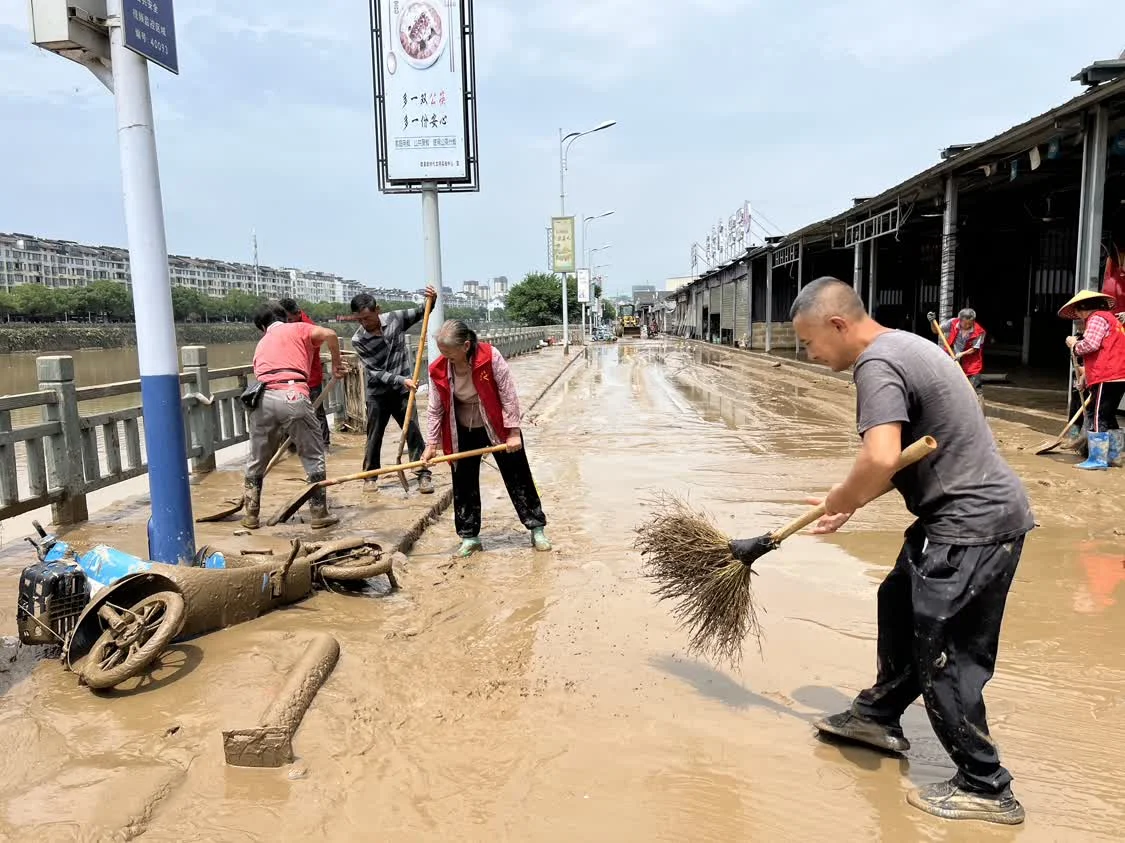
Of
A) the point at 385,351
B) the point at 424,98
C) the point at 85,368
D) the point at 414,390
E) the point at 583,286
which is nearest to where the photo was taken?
the point at 414,390

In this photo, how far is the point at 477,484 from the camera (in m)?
5.20

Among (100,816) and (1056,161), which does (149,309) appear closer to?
(100,816)

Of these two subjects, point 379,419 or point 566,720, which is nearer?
point 566,720

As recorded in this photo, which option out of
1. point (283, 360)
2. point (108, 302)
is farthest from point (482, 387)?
point (108, 302)

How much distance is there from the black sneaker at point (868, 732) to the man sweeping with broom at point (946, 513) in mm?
255

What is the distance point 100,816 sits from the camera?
90.5 inches

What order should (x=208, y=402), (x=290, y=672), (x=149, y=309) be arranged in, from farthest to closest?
1. (x=208, y=402)
2. (x=149, y=309)
3. (x=290, y=672)

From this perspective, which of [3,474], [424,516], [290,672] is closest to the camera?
[290,672]

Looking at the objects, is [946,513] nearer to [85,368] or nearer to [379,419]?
[379,419]

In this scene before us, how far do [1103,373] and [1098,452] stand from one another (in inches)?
29.0

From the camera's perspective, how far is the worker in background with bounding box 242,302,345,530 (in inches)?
216

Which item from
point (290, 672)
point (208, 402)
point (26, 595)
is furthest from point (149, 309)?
point (208, 402)

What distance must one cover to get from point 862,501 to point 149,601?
2.75 m

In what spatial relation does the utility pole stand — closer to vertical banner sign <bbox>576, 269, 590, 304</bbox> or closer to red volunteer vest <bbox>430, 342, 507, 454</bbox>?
red volunteer vest <bbox>430, 342, 507, 454</bbox>
